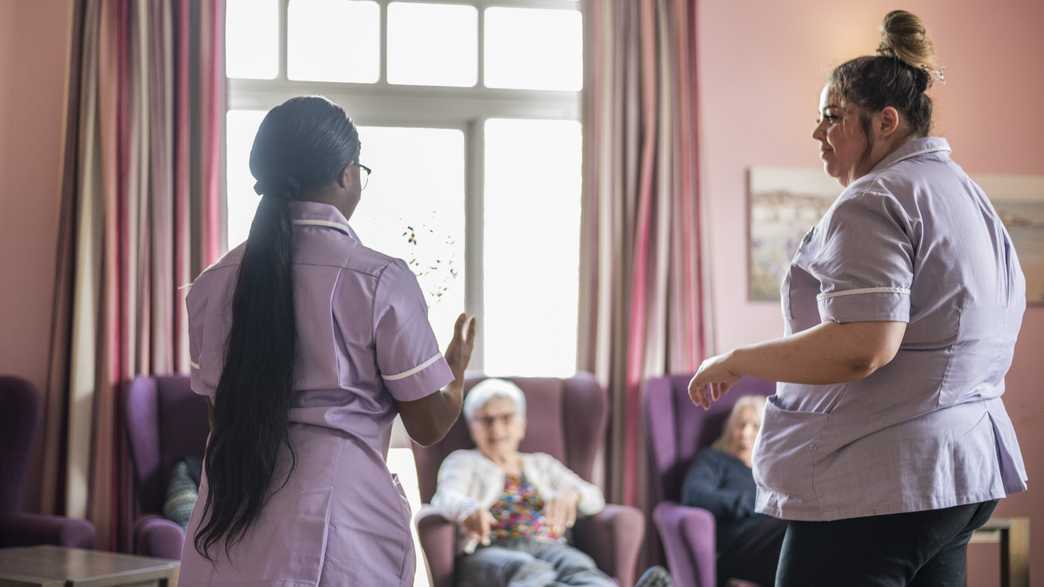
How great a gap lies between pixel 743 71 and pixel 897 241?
11.1 ft

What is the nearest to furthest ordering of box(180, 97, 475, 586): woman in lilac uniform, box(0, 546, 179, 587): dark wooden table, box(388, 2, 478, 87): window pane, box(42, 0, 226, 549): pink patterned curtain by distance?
box(180, 97, 475, 586): woman in lilac uniform
box(0, 546, 179, 587): dark wooden table
box(42, 0, 226, 549): pink patterned curtain
box(388, 2, 478, 87): window pane

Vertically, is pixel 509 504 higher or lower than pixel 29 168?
lower

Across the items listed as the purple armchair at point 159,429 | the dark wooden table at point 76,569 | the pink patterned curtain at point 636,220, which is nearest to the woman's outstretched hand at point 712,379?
the dark wooden table at point 76,569

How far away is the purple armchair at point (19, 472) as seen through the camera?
362 cm

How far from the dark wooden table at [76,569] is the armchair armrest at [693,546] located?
1.57m

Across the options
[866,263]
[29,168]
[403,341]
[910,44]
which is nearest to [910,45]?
[910,44]

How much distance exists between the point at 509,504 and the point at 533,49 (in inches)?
78.9

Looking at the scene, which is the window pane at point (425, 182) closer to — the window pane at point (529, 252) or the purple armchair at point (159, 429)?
the window pane at point (529, 252)

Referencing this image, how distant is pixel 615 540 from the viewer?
3.59m

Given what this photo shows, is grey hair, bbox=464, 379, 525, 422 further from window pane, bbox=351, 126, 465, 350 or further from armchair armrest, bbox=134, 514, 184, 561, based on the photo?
armchair armrest, bbox=134, 514, 184, 561

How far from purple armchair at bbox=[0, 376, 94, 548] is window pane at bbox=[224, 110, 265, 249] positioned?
3.24 ft

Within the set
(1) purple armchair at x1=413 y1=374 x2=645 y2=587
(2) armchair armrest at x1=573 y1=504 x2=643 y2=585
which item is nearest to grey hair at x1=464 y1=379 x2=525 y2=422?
(1) purple armchair at x1=413 y1=374 x2=645 y2=587

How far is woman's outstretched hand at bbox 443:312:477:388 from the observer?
1.71 metres

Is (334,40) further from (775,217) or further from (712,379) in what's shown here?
(712,379)
